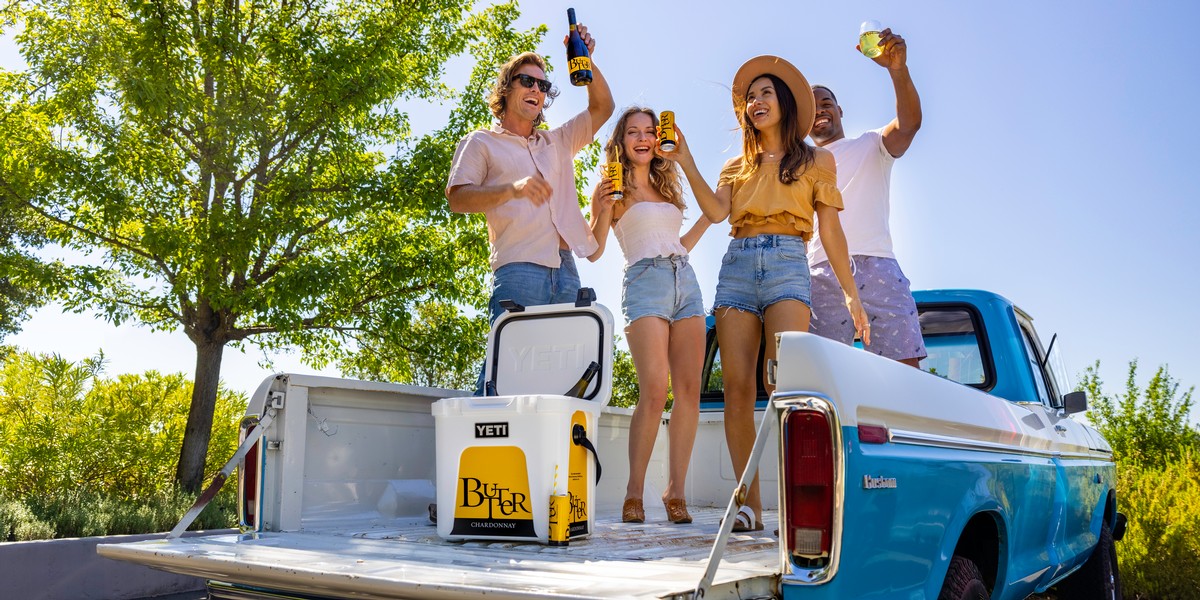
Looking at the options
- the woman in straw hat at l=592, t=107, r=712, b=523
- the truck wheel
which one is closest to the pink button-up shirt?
the woman in straw hat at l=592, t=107, r=712, b=523

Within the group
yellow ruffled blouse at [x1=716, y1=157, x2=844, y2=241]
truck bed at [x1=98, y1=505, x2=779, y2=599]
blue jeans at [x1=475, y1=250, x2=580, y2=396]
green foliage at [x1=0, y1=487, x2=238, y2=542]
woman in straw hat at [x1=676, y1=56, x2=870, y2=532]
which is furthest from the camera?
green foliage at [x1=0, y1=487, x2=238, y2=542]

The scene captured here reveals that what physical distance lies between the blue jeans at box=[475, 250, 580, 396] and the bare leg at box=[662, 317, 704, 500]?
0.48 m

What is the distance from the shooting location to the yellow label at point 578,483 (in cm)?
298

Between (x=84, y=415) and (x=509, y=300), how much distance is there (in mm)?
7116

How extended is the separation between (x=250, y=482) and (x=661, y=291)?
1.71 metres

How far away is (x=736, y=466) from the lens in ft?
11.8

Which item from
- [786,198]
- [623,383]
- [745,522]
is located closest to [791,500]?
[745,522]

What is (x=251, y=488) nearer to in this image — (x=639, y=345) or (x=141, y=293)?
(x=639, y=345)

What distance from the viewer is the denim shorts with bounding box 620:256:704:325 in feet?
12.6

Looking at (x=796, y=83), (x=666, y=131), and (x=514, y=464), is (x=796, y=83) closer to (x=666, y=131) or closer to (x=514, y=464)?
(x=666, y=131)

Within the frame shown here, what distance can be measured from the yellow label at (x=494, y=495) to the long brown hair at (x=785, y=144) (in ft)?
5.03

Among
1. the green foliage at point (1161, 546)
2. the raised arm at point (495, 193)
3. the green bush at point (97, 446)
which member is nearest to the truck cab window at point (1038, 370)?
the raised arm at point (495, 193)

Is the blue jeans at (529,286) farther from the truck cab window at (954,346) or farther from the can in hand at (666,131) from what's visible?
the truck cab window at (954,346)

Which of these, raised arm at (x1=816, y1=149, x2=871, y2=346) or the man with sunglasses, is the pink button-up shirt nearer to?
the man with sunglasses
